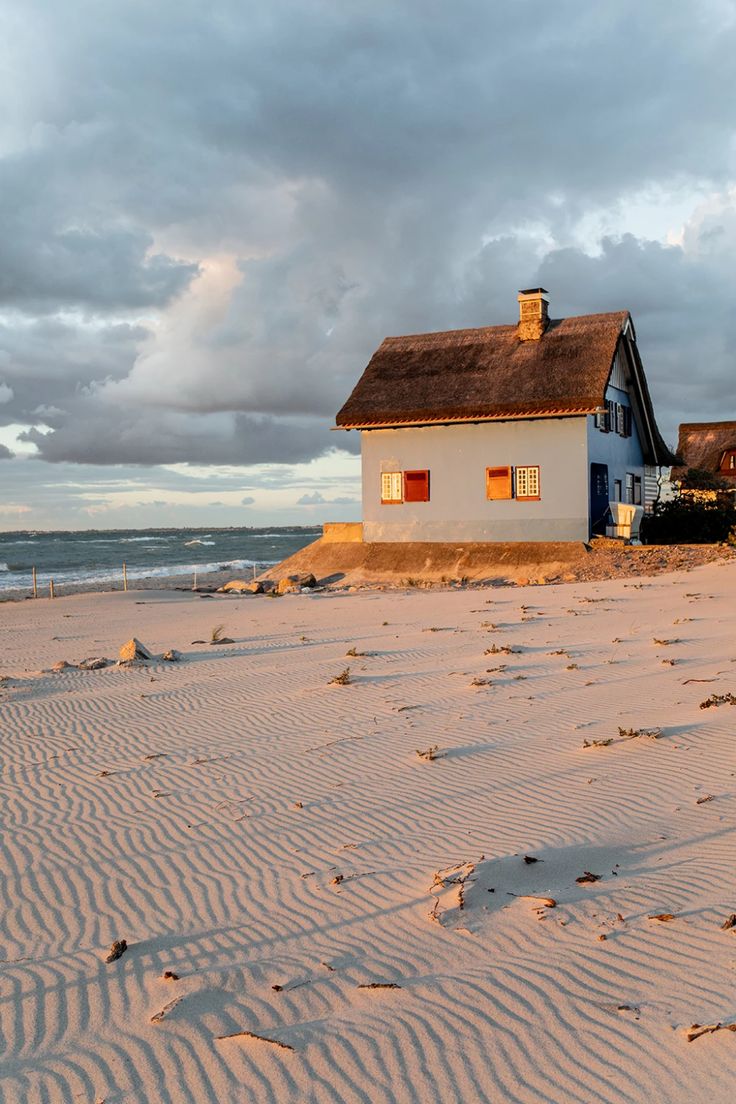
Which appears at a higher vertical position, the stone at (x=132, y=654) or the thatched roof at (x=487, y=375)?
the thatched roof at (x=487, y=375)

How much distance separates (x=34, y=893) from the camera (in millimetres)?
5406

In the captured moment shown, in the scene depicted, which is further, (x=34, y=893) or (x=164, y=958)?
(x=34, y=893)

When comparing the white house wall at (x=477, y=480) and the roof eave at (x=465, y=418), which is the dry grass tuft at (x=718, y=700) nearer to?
the roof eave at (x=465, y=418)

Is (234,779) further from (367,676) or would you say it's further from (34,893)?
(367,676)

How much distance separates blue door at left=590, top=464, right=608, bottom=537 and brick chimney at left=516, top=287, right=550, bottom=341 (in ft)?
16.3

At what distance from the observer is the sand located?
144 inches

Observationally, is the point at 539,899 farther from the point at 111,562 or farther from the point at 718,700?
the point at 111,562

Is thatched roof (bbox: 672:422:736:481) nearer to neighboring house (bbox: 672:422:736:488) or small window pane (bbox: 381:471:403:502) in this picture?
neighboring house (bbox: 672:422:736:488)

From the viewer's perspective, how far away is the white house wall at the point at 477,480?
28906mm

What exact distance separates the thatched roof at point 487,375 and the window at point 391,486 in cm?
174

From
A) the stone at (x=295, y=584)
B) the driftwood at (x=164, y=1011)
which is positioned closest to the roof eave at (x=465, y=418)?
the stone at (x=295, y=584)

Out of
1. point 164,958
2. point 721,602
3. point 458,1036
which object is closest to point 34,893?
point 164,958

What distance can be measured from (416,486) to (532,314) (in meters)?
7.14

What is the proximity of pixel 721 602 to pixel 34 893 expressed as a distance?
16.5 meters
